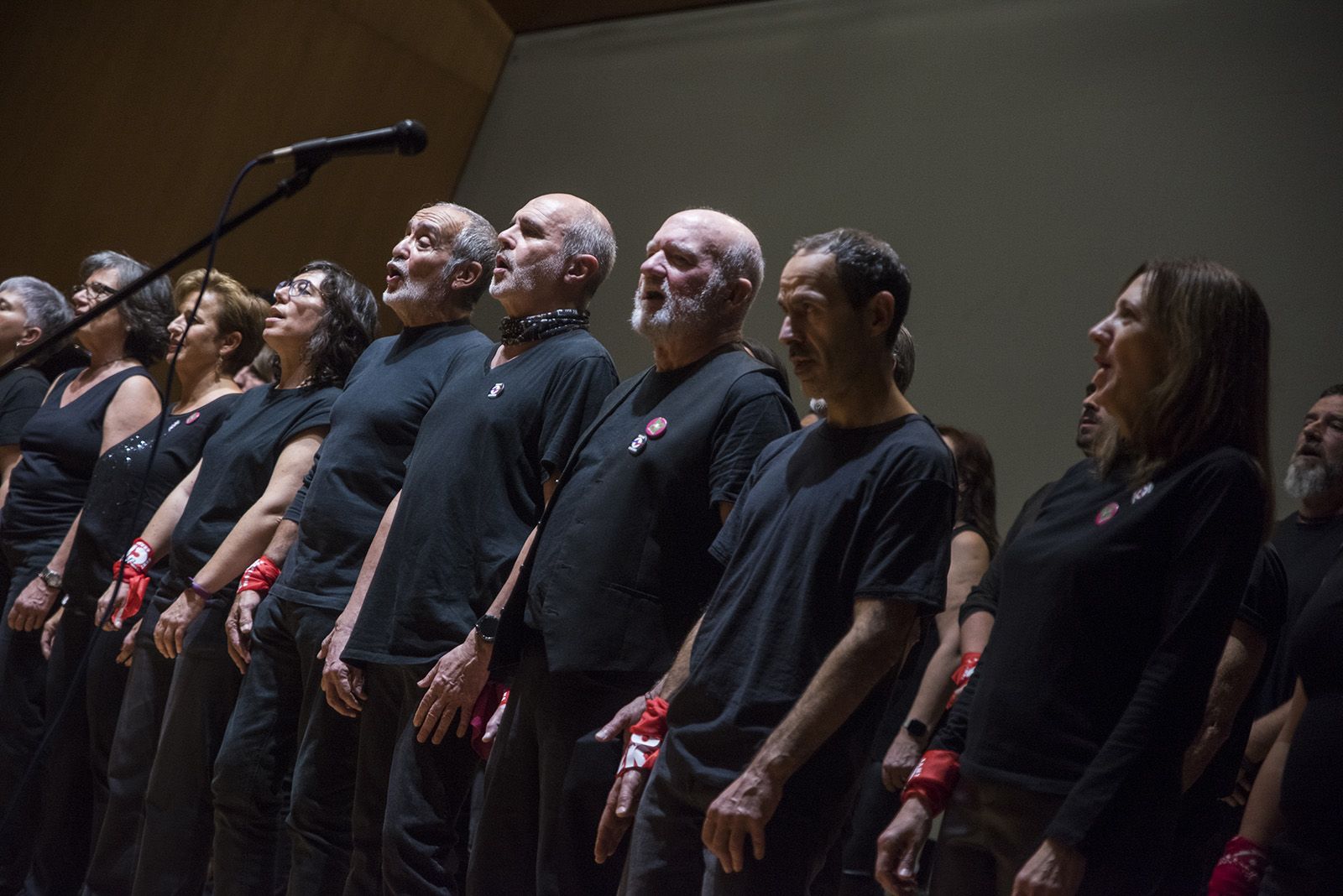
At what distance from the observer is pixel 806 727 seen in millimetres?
1830

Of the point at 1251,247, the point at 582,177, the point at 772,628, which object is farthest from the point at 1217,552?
the point at 582,177

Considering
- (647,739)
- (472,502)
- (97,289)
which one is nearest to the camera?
(647,739)

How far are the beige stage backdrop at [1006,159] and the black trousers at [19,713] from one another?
224cm

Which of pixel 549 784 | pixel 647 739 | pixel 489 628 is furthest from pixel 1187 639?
pixel 489 628

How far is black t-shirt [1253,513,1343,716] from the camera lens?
268 centimetres

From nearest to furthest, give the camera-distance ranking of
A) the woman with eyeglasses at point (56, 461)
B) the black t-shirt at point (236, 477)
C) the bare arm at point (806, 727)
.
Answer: the bare arm at point (806, 727) < the black t-shirt at point (236, 477) < the woman with eyeglasses at point (56, 461)

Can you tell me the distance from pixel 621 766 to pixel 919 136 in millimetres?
3130

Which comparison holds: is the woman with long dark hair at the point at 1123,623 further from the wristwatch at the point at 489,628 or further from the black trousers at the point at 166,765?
the black trousers at the point at 166,765

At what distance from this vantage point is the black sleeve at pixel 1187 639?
1551 millimetres

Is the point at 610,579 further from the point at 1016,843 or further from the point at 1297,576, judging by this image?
the point at 1297,576

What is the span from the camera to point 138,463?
3.79 meters

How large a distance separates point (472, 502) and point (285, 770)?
2.90ft

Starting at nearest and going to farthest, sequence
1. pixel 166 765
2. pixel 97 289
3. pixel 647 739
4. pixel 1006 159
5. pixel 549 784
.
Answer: pixel 647 739, pixel 549 784, pixel 166 765, pixel 97 289, pixel 1006 159

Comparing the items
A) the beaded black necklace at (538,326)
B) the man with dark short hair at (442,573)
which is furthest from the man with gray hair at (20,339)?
the beaded black necklace at (538,326)
